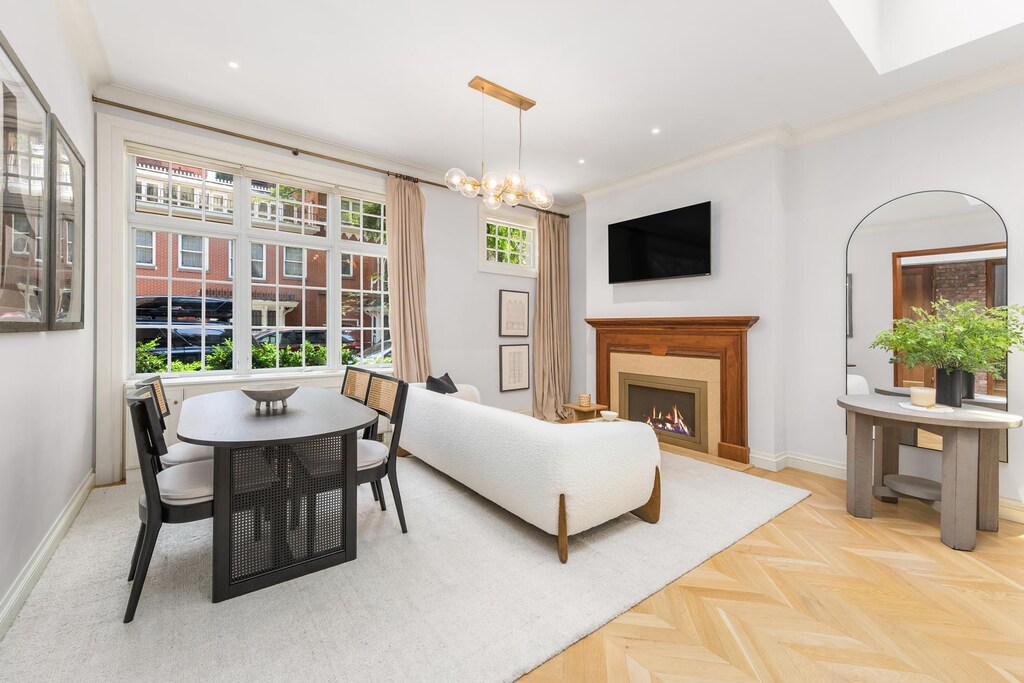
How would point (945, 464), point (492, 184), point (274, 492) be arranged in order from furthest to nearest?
1. point (492, 184)
2. point (945, 464)
3. point (274, 492)

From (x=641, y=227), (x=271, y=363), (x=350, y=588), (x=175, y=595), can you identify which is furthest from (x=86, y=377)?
(x=641, y=227)

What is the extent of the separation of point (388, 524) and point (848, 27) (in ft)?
12.4

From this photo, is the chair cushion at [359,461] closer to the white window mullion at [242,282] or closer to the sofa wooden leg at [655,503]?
the sofa wooden leg at [655,503]

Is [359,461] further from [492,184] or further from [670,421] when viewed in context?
[670,421]

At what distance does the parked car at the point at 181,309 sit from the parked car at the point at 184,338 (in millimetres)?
56

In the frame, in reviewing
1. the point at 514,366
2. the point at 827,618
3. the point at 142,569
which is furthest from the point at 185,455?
the point at 514,366

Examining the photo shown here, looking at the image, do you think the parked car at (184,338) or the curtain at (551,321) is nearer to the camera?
the parked car at (184,338)

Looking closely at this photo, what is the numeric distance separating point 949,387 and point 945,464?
54 cm

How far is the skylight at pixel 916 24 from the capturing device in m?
2.45

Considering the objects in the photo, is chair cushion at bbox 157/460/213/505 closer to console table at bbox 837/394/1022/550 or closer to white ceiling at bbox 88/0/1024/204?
white ceiling at bbox 88/0/1024/204

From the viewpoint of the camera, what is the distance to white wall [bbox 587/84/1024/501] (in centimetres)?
297

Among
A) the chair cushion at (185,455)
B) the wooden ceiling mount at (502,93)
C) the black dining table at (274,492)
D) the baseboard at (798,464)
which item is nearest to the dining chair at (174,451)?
the chair cushion at (185,455)

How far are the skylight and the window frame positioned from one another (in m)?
3.45

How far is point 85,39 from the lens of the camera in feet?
8.39
